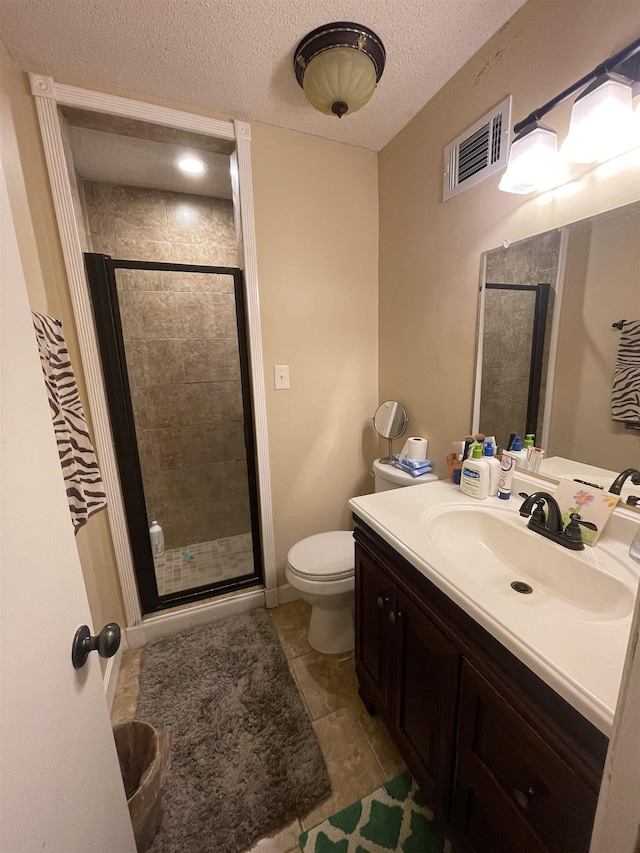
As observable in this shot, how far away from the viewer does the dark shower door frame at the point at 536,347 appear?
1.11m

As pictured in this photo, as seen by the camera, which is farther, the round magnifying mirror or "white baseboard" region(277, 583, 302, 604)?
"white baseboard" region(277, 583, 302, 604)

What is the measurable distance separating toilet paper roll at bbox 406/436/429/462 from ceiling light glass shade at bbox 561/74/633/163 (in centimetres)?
109

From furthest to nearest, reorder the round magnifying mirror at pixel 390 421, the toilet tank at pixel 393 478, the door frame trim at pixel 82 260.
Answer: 1. the round magnifying mirror at pixel 390 421
2. the toilet tank at pixel 393 478
3. the door frame trim at pixel 82 260

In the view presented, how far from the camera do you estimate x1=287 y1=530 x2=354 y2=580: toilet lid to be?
1.50 m

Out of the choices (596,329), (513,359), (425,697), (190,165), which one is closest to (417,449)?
(513,359)

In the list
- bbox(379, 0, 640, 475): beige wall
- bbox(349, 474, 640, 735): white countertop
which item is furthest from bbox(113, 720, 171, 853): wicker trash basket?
bbox(379, 0, 640, 475): beige wall

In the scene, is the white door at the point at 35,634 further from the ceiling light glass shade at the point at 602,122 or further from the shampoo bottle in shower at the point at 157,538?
the shampoo bottle in shower at the point at 157,538

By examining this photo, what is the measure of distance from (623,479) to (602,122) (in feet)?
2.98

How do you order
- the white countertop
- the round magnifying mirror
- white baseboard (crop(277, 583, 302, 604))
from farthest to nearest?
white baseboard (crop(277, 583, 302, 604)), the round magnifying mirror, the white countertop

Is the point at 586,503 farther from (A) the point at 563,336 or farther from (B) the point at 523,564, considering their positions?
(A) the point at 563,336

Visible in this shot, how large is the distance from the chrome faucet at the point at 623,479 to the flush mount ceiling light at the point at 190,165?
7.34ft

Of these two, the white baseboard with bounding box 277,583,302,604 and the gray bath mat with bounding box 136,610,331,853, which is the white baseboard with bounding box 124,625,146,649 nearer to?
the gray bath mat with bounding box 136,610,331,853

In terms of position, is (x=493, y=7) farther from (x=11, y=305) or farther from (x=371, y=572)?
(x=371, y=572)

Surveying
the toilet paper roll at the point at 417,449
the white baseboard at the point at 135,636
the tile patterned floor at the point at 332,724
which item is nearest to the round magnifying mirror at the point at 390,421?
the toilet paper roll at the point at 417,449
